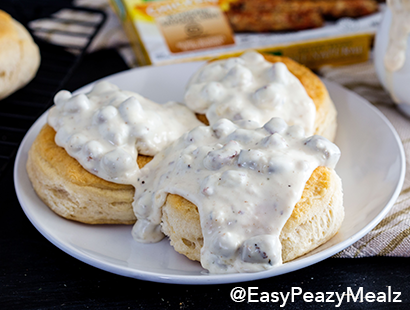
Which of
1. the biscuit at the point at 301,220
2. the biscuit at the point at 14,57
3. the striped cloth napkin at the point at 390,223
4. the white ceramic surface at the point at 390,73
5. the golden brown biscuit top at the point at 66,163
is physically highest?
the biscuit at the point at 14,57

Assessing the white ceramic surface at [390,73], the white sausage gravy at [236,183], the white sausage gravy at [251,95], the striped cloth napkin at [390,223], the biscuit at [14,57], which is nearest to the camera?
the white sausage gravy at [236,183]

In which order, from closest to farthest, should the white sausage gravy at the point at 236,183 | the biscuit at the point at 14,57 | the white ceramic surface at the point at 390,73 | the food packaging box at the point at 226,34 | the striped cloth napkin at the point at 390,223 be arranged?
the white sausage gravy at the point at 236,183, the striped cloth napkin at the point at 390,223, the white ceramic surface at the point at 390,73, the biscuit at the point at 14,57, the food packaging box at the point at 226,34

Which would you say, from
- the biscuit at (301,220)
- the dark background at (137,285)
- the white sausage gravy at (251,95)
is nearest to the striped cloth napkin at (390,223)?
the dark background at (137,285)

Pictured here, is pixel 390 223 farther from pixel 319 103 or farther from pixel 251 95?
pixel 251 95

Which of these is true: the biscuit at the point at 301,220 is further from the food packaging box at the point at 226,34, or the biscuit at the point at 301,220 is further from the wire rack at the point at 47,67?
the food packaging box at the point at 226,34

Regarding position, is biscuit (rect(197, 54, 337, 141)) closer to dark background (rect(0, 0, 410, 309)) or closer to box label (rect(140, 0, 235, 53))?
dark background (rect(0, 0, 410, 309))

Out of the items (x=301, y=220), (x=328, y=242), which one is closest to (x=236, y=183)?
(x=301, y=220)
